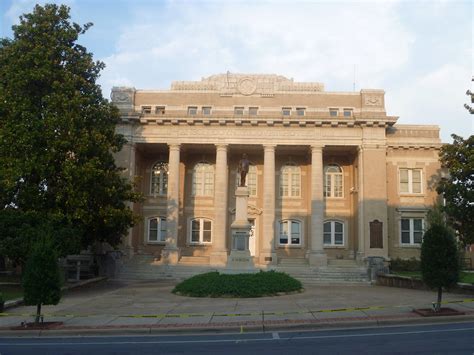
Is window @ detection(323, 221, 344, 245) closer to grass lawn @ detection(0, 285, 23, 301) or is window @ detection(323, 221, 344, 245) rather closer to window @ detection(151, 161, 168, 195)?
window @ detection(151, 161, 168, 195)

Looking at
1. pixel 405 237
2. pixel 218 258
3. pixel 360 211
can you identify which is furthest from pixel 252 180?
pixel 405 237

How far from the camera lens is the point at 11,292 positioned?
22078 millimetres

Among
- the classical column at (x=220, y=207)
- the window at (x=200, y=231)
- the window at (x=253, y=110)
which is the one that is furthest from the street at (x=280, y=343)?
the window at (x=200, y=231)

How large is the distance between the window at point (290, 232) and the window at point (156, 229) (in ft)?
30.7

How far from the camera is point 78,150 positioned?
23266mm

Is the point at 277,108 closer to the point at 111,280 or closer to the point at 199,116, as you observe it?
the point at 199,116

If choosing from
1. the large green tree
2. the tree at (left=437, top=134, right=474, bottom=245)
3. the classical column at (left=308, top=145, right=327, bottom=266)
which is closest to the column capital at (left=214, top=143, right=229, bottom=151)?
the classical column at (left=308, top=145, right=327, bottom=266)

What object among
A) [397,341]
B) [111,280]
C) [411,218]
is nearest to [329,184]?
[411,218]

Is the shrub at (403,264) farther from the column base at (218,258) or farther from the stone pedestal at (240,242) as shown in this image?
the stone pedestal at (240,242)

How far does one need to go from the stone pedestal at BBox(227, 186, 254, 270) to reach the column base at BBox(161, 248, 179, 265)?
1235cm

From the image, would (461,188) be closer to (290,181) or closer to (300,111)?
(300,111)

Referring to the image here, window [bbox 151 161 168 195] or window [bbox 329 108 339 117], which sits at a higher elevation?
window [bbox 329 108 339 117]

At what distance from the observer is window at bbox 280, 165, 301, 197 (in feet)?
133

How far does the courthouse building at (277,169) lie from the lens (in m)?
36.9
